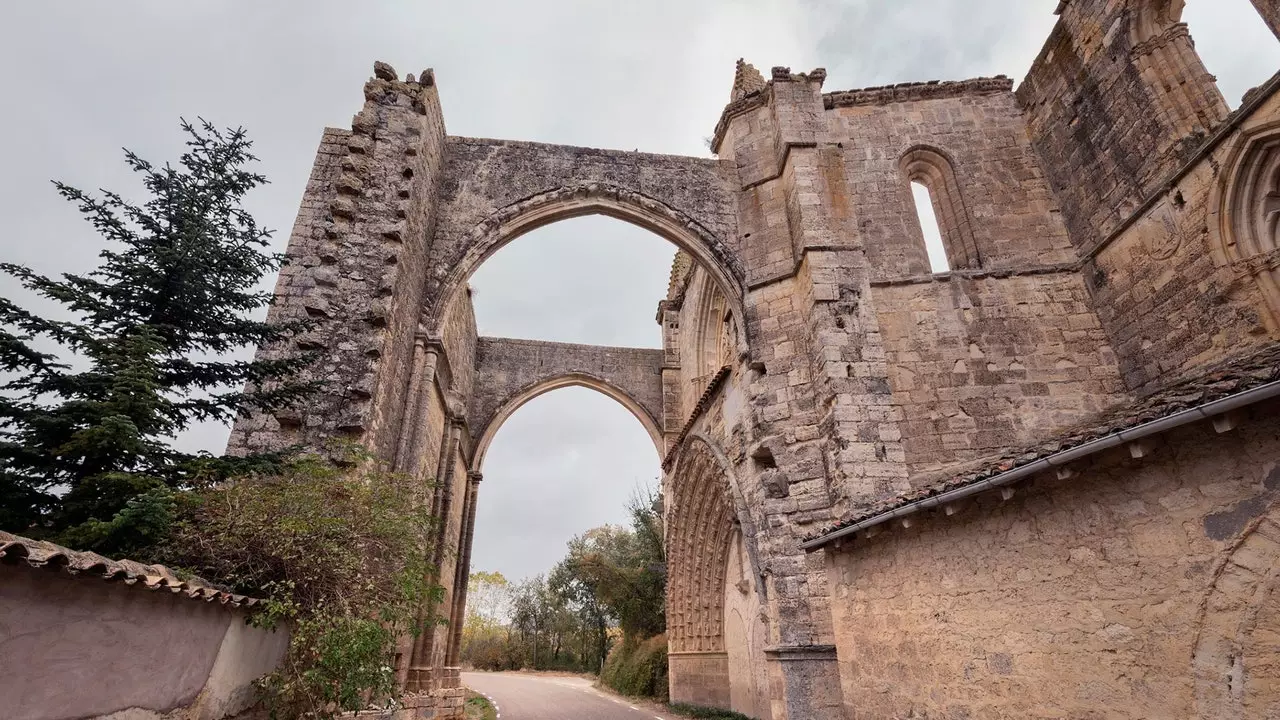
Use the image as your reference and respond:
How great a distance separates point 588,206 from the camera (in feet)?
28.9

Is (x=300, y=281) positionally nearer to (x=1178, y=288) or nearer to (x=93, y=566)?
(x=93, y=566)

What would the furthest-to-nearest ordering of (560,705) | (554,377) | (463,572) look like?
(554,377)
(560,705)
(463,572)

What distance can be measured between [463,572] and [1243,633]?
11774 millimetres

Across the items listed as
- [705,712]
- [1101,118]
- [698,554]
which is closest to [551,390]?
[698,554]

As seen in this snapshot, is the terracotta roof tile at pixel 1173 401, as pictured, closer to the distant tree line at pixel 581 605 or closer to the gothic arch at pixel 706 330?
the gothic arch at pixel 706 330

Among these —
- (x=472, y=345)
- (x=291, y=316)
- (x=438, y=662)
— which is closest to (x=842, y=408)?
(x=291, y=316)

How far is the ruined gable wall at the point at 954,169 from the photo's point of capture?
25.6 feet

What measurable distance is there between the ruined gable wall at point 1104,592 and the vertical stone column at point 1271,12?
5172 millimetres

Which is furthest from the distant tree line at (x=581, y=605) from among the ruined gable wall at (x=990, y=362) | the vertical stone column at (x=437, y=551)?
the ruined gable wall at (x=990, y=362)

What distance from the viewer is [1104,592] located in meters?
2.78

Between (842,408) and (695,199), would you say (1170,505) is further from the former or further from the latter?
(695,199)

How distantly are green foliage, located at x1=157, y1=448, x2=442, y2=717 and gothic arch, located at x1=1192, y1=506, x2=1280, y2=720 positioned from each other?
429 centimetres

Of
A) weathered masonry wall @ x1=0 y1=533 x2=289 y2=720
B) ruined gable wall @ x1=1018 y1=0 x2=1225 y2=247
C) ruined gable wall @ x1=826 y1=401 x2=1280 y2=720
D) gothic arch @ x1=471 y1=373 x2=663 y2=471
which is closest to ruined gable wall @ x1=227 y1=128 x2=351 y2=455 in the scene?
weathered masonry wall @ x1=0 y1=533 x2=289 y2=720

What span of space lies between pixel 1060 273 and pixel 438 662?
1093 centimetres
